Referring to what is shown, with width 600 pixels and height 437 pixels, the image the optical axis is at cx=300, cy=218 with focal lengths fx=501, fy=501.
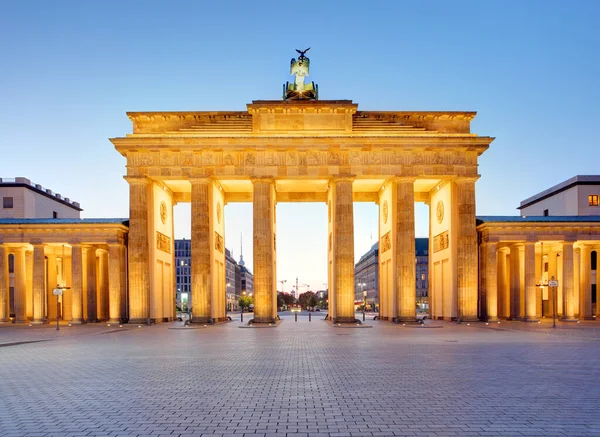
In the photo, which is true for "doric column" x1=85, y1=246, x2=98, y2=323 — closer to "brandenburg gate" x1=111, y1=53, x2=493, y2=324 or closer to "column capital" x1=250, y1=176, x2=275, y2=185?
"brandenburg gate" x1=111, y1=53, x2=493, y2=324

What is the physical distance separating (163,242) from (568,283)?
40791 millimetres

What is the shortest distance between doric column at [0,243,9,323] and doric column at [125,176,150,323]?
14.3 m

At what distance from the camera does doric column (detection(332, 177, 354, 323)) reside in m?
45.5

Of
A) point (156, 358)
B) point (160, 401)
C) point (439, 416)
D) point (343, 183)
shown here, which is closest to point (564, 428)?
point (439, 416)

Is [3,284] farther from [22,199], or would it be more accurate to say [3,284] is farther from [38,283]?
[22,199]

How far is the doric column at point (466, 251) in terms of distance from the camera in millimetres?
46062

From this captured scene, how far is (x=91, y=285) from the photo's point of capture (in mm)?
52469

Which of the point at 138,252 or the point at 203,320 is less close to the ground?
the point at 138,252

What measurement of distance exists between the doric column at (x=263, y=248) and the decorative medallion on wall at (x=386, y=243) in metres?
12.2

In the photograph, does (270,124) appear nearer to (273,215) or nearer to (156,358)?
(273,215)

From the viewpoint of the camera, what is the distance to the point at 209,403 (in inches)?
456

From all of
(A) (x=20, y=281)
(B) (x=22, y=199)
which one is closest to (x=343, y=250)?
(A) (x=20, y=281)

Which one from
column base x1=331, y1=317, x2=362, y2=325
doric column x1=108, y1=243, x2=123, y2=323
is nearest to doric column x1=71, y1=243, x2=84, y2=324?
doric column x1=108, y1=243, x2=123, y2=323

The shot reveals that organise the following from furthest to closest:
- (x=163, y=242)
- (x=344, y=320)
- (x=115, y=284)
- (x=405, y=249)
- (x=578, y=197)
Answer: (x=578, y=197), (x=163, y=242), (x=115, y=284), (x=405, y=249), (x=344, y=320)
